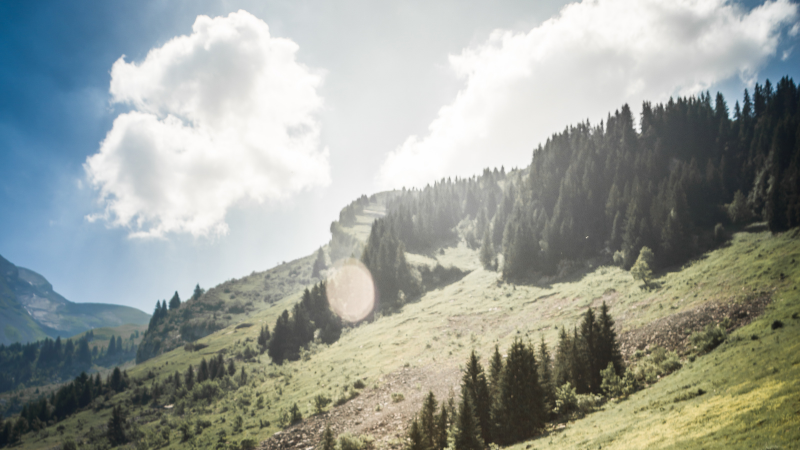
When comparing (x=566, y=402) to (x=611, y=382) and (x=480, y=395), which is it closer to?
(x=611, y=382)

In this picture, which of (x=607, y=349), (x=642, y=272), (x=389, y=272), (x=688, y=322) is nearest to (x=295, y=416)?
(x=607, y=349)

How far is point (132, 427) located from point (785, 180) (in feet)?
450

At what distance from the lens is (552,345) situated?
134ft

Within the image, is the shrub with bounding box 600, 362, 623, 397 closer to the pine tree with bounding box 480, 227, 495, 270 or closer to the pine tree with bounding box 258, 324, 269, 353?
the pine tree with bounding box 480, 227, 495, 270

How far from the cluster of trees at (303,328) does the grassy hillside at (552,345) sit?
4756 mm

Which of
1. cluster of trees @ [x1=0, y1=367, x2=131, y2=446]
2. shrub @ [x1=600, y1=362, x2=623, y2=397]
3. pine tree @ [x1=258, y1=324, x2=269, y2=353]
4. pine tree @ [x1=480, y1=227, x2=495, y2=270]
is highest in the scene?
pine tree @ [x1=480, y1=227, x2=495, y2=270]

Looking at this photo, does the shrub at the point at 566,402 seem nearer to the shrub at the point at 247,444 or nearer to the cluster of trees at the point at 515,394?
the cluster of trees at the point at 515,394

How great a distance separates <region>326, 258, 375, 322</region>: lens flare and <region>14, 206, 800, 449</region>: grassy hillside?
32.6ft

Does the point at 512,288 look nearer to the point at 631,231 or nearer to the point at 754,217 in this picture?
the point at 631,231

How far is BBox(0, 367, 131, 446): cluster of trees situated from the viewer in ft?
268

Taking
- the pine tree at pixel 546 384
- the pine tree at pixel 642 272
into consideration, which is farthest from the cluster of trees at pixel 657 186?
the pine tree at pixel 546 384

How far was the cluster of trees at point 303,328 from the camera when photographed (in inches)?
3799

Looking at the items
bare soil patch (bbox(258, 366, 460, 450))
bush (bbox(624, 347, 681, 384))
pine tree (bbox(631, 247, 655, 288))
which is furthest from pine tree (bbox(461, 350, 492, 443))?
pine tree (bbox(631, 247, 655, 288))

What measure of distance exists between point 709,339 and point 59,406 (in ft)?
507
